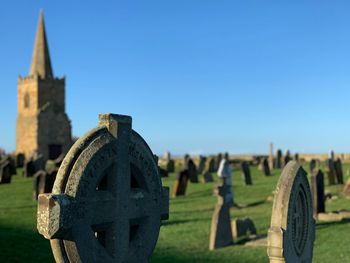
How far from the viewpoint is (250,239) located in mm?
11906

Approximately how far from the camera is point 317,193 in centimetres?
1450

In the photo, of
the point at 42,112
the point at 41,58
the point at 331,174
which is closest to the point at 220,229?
the point at 331,174

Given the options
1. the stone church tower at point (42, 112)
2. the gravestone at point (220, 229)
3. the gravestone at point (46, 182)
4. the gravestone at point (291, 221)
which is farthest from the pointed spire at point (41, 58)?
the gravestone at point (291, 221)

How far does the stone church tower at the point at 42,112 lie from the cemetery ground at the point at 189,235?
4908cm

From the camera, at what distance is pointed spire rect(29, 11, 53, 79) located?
233ft

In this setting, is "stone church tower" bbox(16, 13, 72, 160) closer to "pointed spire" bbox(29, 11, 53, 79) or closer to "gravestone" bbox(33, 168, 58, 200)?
"pointed spire" bbox(29, 11, 53, 79)

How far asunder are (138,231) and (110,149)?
100 centimetres

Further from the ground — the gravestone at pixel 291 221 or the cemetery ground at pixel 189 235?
the gravestone at pixel 291 221

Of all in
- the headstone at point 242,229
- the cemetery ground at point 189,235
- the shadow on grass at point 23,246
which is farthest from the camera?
the headstone at point 242,229

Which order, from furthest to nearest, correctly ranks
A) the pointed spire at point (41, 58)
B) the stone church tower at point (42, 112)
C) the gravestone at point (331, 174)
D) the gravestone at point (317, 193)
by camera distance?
the pointed spire at point (41, 58), the stone church tower at point (42, 112), the gravestone at point (331, 174), the gravestone at point (317, 193)

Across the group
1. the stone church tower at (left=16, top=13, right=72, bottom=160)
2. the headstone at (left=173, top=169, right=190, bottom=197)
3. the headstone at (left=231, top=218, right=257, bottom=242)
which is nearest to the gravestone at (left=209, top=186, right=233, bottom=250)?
the headstone at (left=231, top=218, right=257, bottom=242)

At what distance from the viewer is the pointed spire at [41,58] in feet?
233

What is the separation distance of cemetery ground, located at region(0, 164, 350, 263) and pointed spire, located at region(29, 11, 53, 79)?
53326mm

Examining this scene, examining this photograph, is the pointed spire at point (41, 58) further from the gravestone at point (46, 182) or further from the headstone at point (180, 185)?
the gravestone at point (46, 182)
